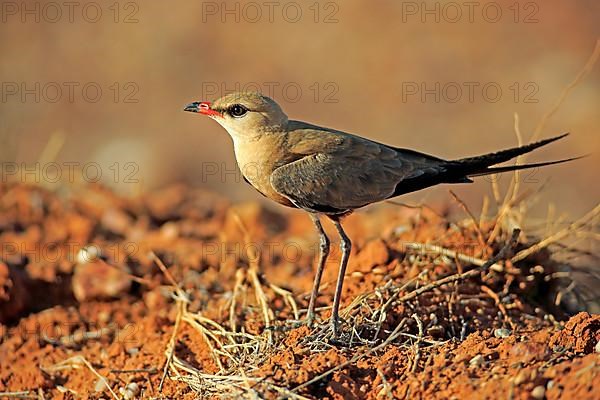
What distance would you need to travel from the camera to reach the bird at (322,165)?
4215 mm

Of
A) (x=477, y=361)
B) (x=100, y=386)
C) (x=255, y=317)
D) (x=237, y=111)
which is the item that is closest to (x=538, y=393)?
(x=477, y=361)

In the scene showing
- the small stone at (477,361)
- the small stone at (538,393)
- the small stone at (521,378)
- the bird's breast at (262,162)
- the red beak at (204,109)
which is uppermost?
the red beak at (204,109)

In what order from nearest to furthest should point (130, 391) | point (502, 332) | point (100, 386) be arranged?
point (502, 332) < point (130, 391) < point (100, 386)

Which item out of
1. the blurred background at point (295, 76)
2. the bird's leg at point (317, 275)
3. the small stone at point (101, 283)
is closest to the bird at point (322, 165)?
the bird's leg at point (317, 275)

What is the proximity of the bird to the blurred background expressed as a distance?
6.16m

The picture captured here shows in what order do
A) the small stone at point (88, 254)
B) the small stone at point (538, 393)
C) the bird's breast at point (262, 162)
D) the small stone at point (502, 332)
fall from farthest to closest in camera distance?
the small stone at point (88, 254), the bird's breast at point (262, 162), the small stone at point (502, 332), the small stone at point (538, 393)

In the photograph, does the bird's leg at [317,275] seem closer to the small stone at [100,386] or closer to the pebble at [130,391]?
the pebble at [130,391]

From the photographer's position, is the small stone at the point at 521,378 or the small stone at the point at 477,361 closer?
the small stone at the point at 521,378

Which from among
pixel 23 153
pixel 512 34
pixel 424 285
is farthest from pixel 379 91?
pixel 424 285

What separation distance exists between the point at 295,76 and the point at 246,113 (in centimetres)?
903

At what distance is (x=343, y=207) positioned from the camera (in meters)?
4.29

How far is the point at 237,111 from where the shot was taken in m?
4.42

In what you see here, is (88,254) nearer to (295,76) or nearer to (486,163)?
(486,163)

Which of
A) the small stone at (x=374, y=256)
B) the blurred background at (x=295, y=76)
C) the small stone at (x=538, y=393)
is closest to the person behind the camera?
the small stone at (x=538, y=393)
